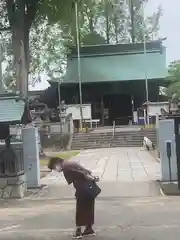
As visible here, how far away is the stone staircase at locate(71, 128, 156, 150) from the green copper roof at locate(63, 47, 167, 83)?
9367 mm

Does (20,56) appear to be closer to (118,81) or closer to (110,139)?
(110,139)

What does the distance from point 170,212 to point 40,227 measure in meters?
3.02

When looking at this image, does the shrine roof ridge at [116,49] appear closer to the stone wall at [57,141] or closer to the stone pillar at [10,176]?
the stone wall at [57,141]

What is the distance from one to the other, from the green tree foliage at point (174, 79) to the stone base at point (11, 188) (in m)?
28.3

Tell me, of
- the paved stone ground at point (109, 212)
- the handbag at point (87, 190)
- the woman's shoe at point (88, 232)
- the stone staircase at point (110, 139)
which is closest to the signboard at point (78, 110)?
the stone staircase at point (110, 139)

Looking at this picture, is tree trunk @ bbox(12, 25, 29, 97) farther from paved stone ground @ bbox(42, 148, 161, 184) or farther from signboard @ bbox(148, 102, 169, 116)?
signboard @ bbox(148, 102, 169, 116)

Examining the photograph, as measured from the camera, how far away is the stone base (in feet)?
48.2

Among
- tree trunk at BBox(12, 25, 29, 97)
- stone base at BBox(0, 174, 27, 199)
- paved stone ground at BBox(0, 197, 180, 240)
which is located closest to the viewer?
paved stone ground at BBox(0, 197, 180, 240)

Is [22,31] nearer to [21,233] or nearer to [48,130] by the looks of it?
[48,130]

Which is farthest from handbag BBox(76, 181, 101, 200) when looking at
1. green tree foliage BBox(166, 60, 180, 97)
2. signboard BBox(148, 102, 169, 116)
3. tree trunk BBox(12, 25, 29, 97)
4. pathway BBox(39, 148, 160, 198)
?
Result: signboard BBox(148, 102, 169, 116)

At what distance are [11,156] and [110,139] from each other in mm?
23271

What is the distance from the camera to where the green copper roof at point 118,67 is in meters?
47.6

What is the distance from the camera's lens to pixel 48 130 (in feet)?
123

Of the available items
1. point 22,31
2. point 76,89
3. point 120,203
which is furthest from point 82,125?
point 120,203
